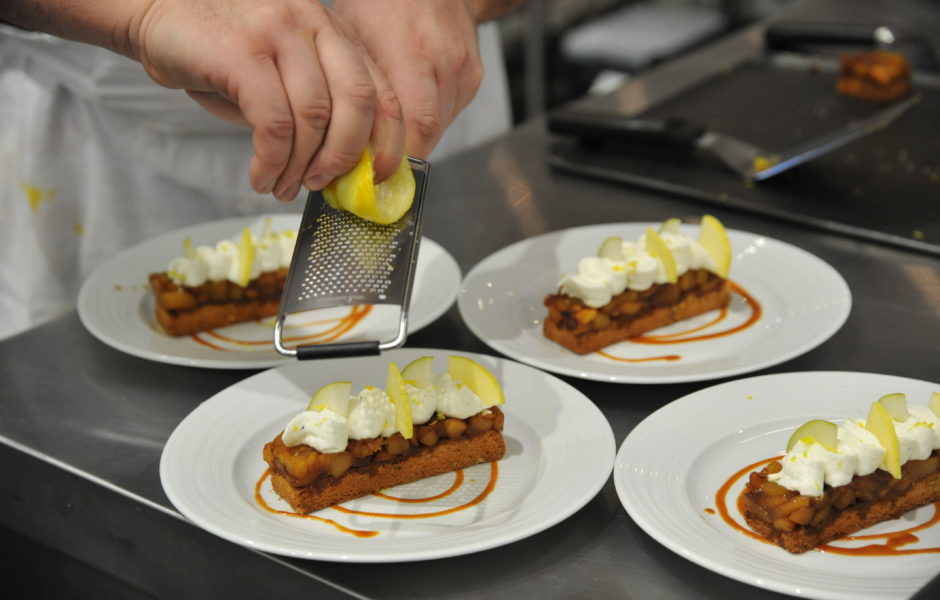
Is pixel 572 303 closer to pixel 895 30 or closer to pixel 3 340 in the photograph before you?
pixel 3 340

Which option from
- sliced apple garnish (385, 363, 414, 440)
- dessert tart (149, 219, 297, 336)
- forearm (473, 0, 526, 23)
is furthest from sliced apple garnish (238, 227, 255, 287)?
forearm (473, 0, 526, 23)

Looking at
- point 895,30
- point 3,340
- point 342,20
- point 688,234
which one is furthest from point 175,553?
point 895,30

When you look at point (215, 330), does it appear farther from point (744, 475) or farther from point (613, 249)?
point (744, 475)

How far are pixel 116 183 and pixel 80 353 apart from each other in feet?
3.28

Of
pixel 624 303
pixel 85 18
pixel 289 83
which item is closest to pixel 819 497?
pixel 624 303

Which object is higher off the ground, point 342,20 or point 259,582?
point 342,20

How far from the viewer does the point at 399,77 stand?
149 cm

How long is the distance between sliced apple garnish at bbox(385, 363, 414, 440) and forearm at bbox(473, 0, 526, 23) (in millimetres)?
967

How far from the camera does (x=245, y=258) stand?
1797mm

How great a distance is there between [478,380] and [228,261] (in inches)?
25.8

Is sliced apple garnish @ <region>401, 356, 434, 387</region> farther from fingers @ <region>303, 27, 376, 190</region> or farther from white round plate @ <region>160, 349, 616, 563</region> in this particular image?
fingers @ <region>303, 27, 376, 190</region>

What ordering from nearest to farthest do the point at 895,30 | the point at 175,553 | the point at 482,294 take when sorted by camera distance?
the point at 175,553 → the point at 482,294 → the point at 895,30

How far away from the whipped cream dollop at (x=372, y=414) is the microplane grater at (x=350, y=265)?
3.3 inches

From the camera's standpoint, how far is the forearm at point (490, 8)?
2.07 m
